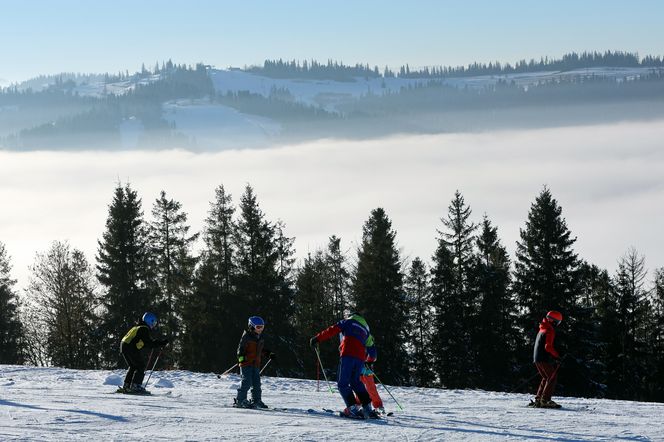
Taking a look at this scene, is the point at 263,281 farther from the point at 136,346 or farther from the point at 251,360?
the point at 251,360

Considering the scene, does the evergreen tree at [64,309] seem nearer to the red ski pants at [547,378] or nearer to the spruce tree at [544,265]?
the spruce tree at [544,265]

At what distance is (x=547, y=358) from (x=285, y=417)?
6.69m

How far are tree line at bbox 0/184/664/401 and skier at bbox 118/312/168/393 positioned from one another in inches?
1007

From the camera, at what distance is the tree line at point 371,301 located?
45906mm

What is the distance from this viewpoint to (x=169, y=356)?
50250 millimetres

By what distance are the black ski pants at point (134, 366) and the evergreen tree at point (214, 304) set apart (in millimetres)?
25141

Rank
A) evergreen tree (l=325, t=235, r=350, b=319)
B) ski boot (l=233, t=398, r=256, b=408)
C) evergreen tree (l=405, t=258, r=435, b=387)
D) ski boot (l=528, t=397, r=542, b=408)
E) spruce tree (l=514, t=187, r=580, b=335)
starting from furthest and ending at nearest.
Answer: evergreen tree (l=325, t=235, r=350, b=319) < evergreen tree (l=405, t=258, r=435, b=387) < spruce tree (l=514, t=187, r=580, b=335) < ski boot (l=528, t=397, r=542, b=408) < ski boot (l=233, t=398, r=256, b=408)

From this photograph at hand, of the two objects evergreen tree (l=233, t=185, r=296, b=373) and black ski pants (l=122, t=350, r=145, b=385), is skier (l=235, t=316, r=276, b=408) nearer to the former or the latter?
black ski pants (l=122, t=350, r=145, b=385)

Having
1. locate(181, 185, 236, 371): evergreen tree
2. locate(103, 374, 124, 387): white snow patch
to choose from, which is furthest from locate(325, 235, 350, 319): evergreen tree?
locate(103, 374, 124, 387): white snow patch

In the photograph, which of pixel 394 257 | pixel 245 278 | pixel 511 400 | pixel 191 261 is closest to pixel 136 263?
pixel 191 261

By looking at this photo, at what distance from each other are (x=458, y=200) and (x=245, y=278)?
14380 mm

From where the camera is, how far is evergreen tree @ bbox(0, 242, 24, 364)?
167ft

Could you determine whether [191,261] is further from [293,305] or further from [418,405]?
[418,405]

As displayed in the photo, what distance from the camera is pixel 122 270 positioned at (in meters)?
49.9
